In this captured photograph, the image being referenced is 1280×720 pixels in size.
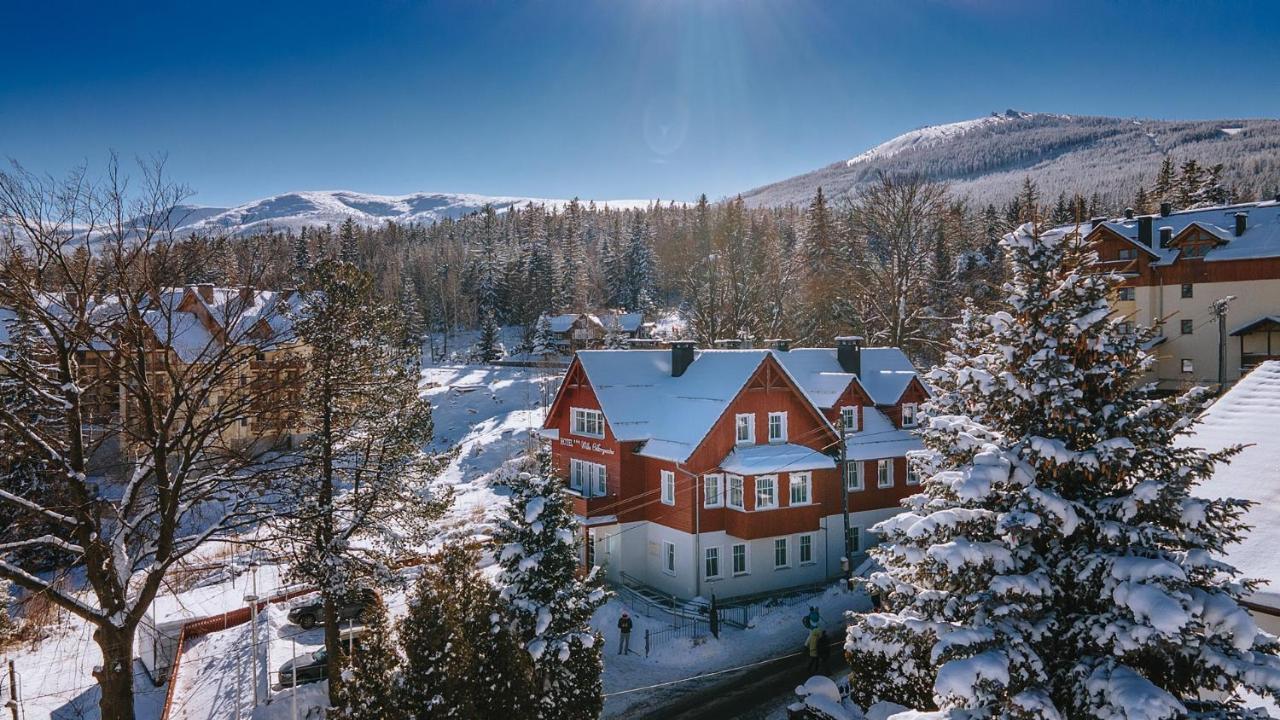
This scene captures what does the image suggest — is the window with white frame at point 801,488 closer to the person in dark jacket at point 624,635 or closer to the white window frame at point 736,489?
the white window frame at point 736,489

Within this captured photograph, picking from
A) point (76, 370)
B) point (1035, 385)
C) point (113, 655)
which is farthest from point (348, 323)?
point (1035, 385)

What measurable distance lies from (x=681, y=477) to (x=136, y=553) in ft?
61.6

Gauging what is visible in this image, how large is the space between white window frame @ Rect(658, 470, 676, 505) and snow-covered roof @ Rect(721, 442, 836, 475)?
2.17 m

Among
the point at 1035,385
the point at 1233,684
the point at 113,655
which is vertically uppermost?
the point at 1035,385

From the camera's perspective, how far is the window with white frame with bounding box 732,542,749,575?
27202mm

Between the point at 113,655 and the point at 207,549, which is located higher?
the point at 113,655

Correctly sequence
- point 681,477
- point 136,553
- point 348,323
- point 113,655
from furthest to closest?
point 681,477, point 348,323, point 136,553, point 113,655

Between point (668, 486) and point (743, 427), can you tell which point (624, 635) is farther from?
point (743, 427)

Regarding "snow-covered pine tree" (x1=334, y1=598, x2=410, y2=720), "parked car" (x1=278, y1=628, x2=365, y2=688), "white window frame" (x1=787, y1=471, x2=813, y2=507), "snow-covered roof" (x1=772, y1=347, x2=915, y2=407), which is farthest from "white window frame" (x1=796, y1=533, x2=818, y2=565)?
"snow-covered pine tree" (x1=334, y1=598, x2=410, y2=720)

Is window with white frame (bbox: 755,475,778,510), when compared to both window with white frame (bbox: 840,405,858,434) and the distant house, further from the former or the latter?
the distant house

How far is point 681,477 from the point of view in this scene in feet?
89.5

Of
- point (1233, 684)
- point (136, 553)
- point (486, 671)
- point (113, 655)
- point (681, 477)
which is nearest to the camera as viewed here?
point (1233, 684)

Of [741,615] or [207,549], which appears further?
[207,549]

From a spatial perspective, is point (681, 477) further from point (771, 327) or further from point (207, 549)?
point (207, 549)
